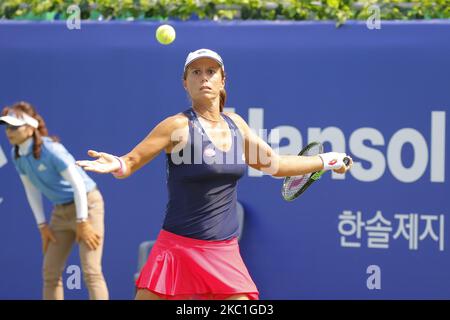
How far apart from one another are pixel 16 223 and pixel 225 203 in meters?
2.34

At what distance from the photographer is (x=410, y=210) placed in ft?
20.4

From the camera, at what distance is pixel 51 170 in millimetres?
6480

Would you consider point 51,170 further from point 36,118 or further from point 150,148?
point 150,148

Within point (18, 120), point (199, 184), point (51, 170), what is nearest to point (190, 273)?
point (199, 184)

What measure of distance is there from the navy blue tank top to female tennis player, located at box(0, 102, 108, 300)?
1.77 meters

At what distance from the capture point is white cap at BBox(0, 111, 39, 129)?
646cm

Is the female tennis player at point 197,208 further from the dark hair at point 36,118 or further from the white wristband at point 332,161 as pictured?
the dark hair at point 36,118

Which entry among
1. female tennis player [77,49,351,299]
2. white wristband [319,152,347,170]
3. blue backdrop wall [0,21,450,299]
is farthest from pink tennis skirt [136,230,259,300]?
blue backdrop wall [0,21,450,299]

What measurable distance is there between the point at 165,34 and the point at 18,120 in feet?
3.47

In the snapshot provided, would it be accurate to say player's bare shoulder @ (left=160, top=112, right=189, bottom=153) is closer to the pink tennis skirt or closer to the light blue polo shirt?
the pink tennis skirt

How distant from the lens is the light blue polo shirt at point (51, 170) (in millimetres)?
6438

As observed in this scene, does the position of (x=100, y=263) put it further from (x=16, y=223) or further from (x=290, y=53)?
(x=290, y=53)
